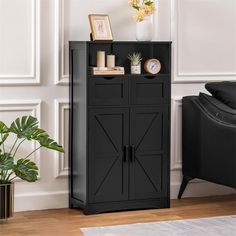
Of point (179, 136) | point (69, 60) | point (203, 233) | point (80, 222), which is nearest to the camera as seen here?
point (203, 233)

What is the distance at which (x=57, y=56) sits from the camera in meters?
5.04

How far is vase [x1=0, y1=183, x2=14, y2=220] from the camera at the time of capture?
15.1 ft

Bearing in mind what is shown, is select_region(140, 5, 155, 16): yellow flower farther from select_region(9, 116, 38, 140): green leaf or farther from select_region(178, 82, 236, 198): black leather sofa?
select_region(9, 116, 38, 140): green leaf

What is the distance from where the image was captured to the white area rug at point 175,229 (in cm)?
436

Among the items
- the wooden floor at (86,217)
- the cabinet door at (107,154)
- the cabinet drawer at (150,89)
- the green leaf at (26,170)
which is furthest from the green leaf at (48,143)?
the cabinet drawer at (150,89)

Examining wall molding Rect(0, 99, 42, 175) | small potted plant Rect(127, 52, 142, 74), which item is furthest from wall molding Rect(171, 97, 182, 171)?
wall molding Rect(0, 99, 42, 175)

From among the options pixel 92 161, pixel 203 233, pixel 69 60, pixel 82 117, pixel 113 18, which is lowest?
pixel 203 233

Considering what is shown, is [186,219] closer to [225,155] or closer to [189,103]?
[225,155]

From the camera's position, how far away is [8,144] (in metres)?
4.93

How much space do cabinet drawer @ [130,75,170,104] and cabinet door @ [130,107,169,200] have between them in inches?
2.6

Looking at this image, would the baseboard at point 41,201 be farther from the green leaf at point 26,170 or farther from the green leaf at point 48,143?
the green leaf at point 48,143

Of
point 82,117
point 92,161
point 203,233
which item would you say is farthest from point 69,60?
point 203,233

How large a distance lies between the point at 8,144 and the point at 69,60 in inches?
30.1

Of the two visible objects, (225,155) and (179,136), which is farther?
(179,136)
